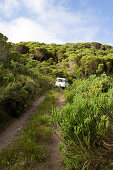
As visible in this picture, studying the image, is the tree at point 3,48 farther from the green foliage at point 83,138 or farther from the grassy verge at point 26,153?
the green foliage at point 83,138

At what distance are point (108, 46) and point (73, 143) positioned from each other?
5247 cm

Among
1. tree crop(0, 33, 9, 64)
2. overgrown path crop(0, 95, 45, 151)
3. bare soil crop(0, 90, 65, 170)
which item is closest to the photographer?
bare soil crop(0, 90, 65, 170)

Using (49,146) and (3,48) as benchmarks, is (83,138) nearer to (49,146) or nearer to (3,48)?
(49,146)

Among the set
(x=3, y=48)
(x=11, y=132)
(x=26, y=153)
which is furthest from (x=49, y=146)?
(x=3, y=48)

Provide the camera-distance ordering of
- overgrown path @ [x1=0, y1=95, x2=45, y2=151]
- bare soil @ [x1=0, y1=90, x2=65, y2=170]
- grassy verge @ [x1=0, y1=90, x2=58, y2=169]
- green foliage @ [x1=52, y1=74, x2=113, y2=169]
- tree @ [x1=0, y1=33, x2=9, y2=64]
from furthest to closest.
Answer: tree @ [x1=0, y1=33, x2=9, y2=64]
overgrown path @ [x1=0, y1=95, x2=45, y2=151]
bare soil @ [x1=0, y1=90, x2=65, y2=170]
grassy verge @ [x1=0, y1=90, x2=58, y2=169]
green foliage @ [x1=52, y1=74, x2=113, y2=169]

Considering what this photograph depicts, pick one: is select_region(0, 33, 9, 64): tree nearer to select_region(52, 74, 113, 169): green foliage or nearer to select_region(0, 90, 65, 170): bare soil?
select_region(0, 90, 65, 170): bare soil

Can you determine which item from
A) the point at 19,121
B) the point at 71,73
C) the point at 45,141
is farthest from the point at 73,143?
the point at 71,73

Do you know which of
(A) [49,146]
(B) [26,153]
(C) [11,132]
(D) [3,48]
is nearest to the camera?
(B) [26,153]

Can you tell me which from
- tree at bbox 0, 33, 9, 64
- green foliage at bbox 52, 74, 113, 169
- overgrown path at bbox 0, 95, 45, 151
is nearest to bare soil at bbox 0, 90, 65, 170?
overgrown path at bbox 0, 95, 45, 151

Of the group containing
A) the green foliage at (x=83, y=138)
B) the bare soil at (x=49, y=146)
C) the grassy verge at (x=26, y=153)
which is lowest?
the bare soil at (x=49, y=146)

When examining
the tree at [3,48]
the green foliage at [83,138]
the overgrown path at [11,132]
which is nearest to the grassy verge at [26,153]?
the overgrown path at [11,132]

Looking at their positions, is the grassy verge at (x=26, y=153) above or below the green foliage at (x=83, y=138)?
below

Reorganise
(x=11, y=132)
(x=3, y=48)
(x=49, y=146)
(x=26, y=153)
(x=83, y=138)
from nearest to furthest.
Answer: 1. (x=83, y=138)
2. (x=26, y=153)
3. (x=49, y=146)
4. (x=11, y=132)
5. (x=3, y=48)

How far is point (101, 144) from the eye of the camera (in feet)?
9.11
